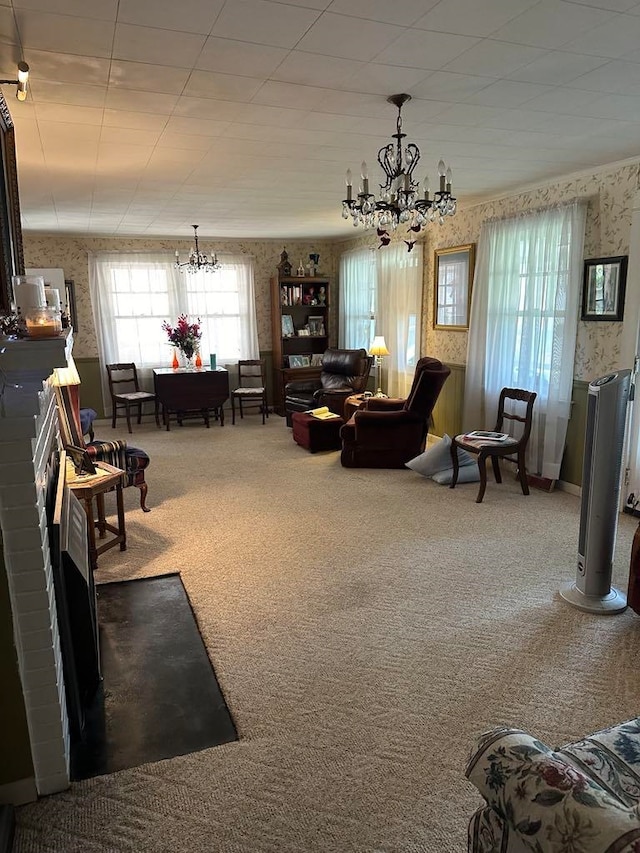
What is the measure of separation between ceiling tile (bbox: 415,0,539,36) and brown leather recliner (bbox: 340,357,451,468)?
11.6 ft

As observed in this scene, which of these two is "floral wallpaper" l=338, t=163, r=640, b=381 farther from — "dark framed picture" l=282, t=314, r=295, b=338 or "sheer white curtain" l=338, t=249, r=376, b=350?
"dark framed picture" l=282, t=314, r=295, b=338

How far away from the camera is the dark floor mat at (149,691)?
212 centimetres

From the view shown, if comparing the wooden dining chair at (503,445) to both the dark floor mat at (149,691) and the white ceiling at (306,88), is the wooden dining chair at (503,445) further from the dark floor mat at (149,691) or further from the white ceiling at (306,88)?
the dark floor mat at (149,691)

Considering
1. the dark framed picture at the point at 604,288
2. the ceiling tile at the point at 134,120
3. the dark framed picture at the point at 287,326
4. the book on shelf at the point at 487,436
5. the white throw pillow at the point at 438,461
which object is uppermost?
the ceiling tile at the point at 134,120

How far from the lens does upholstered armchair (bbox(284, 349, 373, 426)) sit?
6996mm

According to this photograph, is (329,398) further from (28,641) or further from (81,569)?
(28,641)

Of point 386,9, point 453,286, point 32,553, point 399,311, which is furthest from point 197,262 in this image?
point 32,553

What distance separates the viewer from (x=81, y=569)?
226 cm

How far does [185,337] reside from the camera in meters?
7.70

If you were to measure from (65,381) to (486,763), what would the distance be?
3134 mm

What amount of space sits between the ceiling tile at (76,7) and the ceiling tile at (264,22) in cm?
34

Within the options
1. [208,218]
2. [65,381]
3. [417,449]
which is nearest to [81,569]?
[65,381]

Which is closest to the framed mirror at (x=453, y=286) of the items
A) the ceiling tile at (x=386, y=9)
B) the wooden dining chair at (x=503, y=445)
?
the wooden dining chair at (x=503, y=445)

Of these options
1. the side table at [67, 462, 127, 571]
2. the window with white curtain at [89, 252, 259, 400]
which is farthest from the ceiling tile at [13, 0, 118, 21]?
the window with white curtain at [89, 252, 259, 400]
